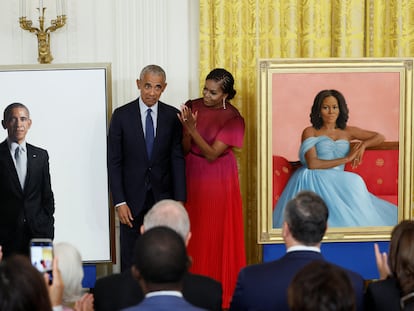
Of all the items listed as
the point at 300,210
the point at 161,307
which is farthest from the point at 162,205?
the point at 161,307

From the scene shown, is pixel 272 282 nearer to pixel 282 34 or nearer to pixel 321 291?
pixel 321 291

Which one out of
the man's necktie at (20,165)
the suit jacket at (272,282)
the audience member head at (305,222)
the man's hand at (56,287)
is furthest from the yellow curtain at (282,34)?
the man's hand at (56,287)

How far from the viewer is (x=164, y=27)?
690 cm

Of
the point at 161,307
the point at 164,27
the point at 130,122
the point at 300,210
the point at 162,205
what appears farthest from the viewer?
the point at 164,27

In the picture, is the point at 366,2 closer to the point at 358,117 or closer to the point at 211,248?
the point at 358,117

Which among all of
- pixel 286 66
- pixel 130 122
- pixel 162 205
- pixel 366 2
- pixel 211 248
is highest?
pixel 366 2

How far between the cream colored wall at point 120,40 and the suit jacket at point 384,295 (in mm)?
3767

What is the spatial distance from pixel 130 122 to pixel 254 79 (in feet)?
4.50

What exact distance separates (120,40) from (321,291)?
4.70m

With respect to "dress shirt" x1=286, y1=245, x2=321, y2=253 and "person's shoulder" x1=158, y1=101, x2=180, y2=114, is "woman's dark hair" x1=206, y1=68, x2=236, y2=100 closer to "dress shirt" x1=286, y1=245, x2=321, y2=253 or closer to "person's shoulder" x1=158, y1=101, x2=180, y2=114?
"person's shoulder" x1=158, y1=101, x2=180, y2=114

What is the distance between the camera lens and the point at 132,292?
3.60m

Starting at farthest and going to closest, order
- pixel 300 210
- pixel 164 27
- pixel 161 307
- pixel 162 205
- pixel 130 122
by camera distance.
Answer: pixel 164 27 → pixel 130 122 → pixel 162 205 → pixel 300 210 → pixel 161 307

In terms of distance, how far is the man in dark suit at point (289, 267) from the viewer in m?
3.44

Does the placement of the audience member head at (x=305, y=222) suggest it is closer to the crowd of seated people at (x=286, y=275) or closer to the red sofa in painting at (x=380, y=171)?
the crowd of seated people at (x=286, y=275)
